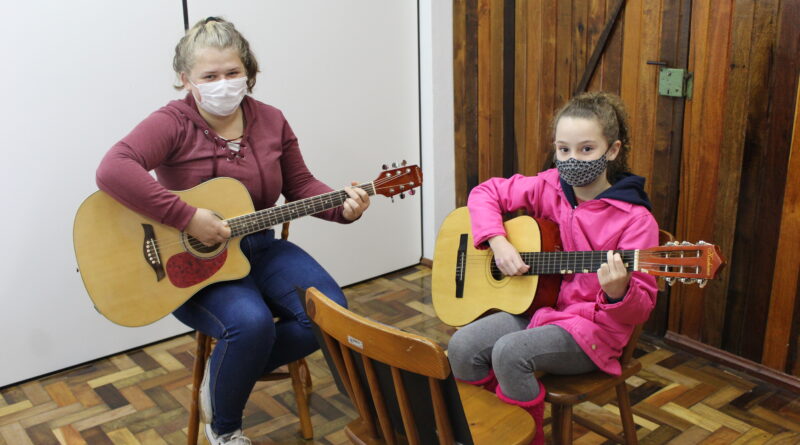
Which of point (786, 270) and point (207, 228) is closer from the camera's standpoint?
point (207, 228)

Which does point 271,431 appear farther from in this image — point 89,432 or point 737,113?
point 737,113

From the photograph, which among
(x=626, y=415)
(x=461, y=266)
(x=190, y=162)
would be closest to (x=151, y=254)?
(x=190, y=162)

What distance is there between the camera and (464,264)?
2105mm

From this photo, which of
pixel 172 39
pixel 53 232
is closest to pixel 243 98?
pixel 172 39

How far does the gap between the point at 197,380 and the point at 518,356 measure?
104 cm

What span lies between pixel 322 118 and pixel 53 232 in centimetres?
123

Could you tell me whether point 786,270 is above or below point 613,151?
below

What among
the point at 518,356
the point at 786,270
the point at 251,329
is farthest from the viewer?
the point at 786,270

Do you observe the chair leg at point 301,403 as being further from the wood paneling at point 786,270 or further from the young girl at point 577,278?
the wood paneling at point 786,270

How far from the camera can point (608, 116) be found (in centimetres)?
192

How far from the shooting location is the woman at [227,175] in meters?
2.02

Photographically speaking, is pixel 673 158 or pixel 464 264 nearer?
pixel 464 264

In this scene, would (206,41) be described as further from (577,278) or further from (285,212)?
(577,278)

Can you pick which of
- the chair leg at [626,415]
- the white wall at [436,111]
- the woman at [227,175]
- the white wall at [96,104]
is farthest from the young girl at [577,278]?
the white wall at [436,111]
